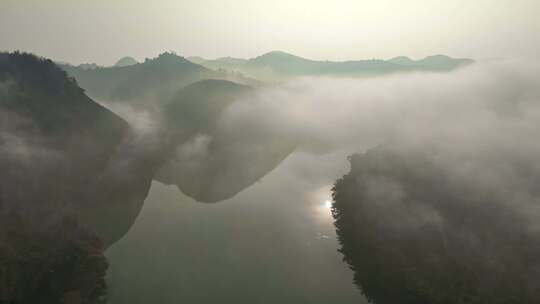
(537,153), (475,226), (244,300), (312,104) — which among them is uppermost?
(312,104)

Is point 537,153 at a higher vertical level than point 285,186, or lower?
higher

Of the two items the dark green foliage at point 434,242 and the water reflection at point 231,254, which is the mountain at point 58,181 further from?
the dark green foliage at point 434,242

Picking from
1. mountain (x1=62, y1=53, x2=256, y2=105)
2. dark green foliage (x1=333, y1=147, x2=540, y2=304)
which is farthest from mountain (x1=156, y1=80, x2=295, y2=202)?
mountain (x1=62, y1=53, x2=256, y2=105)

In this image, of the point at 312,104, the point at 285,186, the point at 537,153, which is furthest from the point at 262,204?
the point at 312,104

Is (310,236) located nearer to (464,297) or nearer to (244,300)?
(244,300)

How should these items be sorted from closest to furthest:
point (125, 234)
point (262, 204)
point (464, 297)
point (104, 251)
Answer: point (464, 297)
point (104, 251)
point (125, 234)
point (262, 204)

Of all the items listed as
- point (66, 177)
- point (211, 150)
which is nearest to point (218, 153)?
point (211, 150)

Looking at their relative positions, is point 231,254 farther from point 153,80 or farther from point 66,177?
point 153,80
